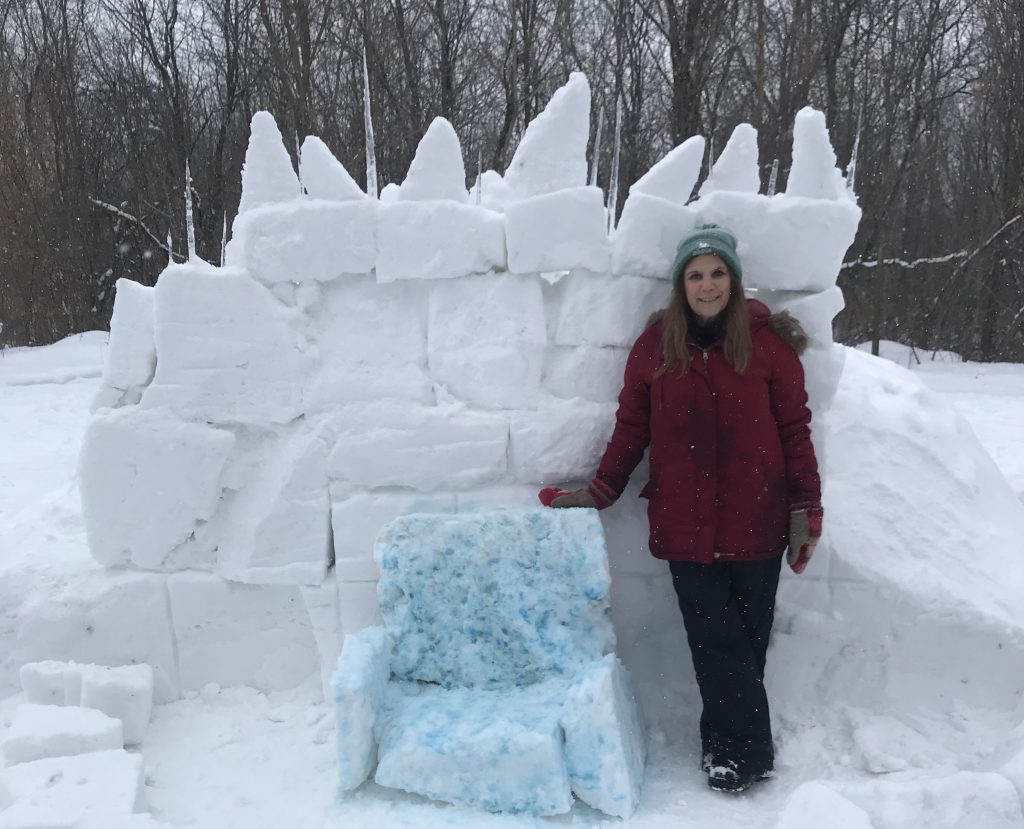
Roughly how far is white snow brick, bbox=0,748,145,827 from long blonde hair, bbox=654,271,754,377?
1723 millimetres

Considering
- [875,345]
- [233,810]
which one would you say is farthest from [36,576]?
[875,345]

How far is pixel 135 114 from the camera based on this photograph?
11148 mm

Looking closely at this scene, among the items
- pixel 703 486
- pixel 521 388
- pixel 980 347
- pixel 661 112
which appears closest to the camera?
pixel 703 486

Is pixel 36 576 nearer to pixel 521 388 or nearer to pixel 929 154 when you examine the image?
pixel 521 388

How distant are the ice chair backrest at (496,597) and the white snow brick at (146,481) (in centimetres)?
66

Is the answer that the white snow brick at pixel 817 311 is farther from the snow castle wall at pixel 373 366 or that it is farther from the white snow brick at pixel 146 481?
the white snow brick at pixel 146 481

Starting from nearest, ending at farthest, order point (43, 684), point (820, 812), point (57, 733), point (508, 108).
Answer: point (820, 812), point (57, 733), point (43, 684), point (508, 108)

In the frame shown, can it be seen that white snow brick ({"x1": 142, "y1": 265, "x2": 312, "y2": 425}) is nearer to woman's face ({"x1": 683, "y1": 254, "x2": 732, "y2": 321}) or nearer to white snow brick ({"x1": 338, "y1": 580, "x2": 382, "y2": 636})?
white snow brick ({"x1": 338, "y1": 580, "x2": 382, "y2": 636})

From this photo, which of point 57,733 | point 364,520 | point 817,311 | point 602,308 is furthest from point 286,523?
point 817,311

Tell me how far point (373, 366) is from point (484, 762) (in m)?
1.19

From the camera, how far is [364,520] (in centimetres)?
245

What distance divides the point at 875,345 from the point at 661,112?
3.66 meters

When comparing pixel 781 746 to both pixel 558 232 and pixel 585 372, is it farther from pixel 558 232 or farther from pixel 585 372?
pixel 558 232

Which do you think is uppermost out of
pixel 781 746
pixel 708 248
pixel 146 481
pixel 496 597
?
pixel 708 248
